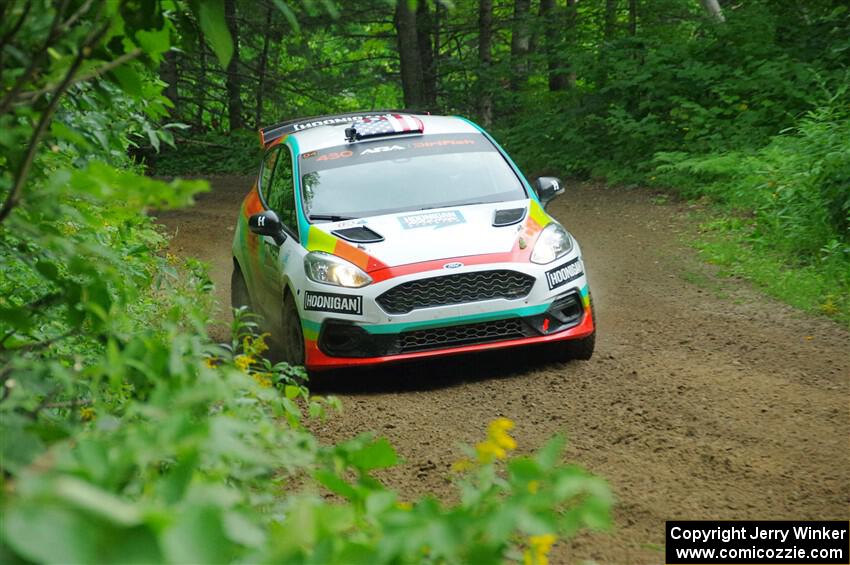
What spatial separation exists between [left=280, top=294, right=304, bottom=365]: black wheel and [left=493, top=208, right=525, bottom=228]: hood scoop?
167 cm

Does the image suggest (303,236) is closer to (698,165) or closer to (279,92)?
(698,165)

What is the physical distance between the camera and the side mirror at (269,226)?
8.79 m

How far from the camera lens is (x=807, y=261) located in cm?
1158

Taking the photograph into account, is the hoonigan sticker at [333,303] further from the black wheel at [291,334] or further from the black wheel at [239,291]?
the black wheel at [239,291]

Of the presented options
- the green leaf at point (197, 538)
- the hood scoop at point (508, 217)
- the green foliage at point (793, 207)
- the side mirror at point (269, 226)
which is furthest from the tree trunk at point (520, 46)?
the green leaf at point (197, 538)

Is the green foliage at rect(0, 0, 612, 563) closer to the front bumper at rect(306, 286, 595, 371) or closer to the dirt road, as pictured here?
the dirt road

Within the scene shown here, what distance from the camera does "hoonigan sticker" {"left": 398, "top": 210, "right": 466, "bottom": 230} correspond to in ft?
27.1

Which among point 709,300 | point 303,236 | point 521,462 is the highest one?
point 521,462

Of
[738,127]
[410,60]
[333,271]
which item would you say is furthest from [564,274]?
[410,60]

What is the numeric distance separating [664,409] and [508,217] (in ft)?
7.47

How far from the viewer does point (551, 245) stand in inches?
326

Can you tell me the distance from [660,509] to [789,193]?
912 centimetres

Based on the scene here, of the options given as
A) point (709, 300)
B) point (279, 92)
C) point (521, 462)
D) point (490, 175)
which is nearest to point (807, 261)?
point (709, 300)

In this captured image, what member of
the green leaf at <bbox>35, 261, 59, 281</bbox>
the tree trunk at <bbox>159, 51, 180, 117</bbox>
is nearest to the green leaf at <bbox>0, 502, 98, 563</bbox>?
the green leaf at <bbox>35, 261, 59, 281</bbox>
